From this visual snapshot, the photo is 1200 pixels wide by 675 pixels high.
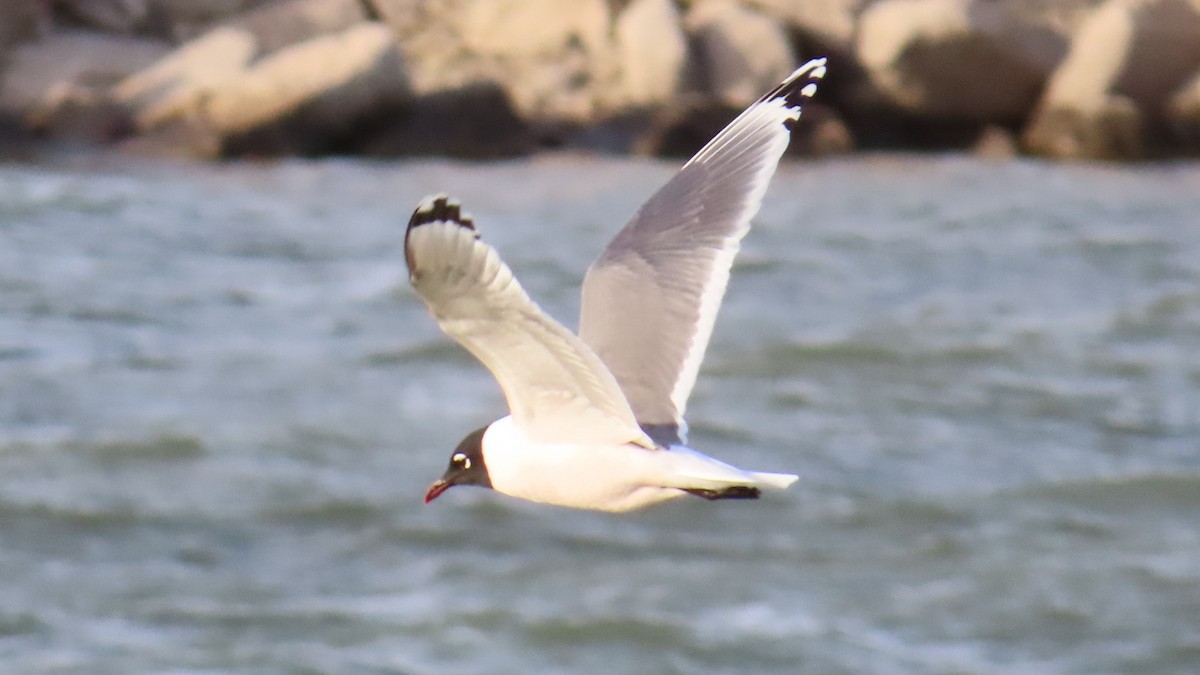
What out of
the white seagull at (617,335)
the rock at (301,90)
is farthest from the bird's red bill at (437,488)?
the rock at (301,90)

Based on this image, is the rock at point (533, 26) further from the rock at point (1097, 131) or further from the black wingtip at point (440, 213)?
the black wingtip at point (440, 213)

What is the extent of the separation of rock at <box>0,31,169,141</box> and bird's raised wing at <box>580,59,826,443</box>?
41.8 ft

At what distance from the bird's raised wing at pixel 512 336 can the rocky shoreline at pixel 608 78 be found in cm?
1255

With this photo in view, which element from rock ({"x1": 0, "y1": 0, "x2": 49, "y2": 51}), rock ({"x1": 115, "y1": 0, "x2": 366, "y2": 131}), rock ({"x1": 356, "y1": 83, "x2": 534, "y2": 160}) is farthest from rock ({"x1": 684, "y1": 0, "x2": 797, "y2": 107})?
rock ({"x1": 0, "y1": 0, "x2": 49, "y2": 51})

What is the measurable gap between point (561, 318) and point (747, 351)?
117 cm

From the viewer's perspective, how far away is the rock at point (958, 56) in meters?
17.4

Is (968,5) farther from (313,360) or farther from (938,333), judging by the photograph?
(313,360)

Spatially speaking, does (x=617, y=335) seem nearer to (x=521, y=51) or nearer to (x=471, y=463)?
(x=471, y=463)

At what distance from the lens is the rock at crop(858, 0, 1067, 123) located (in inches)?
685

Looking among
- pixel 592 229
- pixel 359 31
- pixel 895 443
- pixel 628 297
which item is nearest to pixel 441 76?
pixel 359 31

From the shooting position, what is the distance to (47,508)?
9.78 meters

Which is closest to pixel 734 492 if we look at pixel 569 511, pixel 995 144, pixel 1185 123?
pixel 569 511

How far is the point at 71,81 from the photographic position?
58.5 feet

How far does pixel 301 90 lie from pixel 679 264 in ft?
39.5
